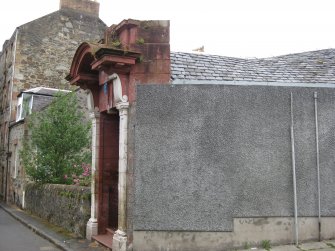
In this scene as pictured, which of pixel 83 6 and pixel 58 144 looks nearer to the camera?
pixel 58 144

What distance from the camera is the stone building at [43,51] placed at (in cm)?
2259

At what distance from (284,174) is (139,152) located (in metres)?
2.85

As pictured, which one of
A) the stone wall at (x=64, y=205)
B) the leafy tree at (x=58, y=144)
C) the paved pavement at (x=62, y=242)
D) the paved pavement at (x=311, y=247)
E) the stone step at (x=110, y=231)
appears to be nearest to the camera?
the paved pavement at (x=311, y=247)

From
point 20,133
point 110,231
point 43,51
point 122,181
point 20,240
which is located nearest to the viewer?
point 122,181

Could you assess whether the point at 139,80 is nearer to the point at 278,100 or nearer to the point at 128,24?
the point at 128,24

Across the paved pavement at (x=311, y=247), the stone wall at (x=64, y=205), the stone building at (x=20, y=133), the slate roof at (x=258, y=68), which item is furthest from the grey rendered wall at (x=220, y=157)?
the stone building at (x=20, y=133)

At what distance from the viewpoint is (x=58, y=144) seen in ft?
47.9

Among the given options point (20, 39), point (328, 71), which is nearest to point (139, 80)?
point (328, 71)

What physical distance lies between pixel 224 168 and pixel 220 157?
0.22 meters

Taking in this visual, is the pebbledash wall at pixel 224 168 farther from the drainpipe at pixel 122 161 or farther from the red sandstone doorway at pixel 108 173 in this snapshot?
the red sandstone doorway at pixel 108 173

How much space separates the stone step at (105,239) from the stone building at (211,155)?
44cm

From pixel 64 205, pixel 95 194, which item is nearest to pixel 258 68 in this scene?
pixel 95 194

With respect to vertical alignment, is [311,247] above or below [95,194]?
below

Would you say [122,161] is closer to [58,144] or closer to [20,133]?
[58,144]
